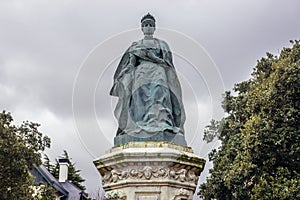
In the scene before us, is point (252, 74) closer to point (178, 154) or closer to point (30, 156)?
point (30, 156)

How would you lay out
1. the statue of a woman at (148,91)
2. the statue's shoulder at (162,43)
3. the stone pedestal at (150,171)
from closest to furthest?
the stone pedestal at (150,171), the statue of a woman at (148,91), the statue's shoulder at (162,43)

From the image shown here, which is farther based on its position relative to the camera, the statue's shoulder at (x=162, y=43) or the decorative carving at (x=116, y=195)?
the statue's shoulder at (x=162, y=43)

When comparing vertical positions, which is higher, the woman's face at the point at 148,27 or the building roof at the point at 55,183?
the building roof at the point at 55,183

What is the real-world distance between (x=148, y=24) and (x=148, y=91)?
1236 millimetres

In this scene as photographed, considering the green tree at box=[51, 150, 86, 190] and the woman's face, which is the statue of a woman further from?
the green tree at box=[51, 150, 86, 190]

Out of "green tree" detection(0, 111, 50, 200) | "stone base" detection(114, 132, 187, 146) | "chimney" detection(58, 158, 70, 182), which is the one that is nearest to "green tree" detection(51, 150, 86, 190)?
"chimney" detection(58, 158, 70, 182)

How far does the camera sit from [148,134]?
26.8 feet

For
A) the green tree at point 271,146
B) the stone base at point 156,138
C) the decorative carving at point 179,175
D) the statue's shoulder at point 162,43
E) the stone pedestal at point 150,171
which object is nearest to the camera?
the stone pedestal at point 150,171

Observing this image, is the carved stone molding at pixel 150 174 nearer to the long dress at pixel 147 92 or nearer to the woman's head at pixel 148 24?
the long dress at pixel 147 92

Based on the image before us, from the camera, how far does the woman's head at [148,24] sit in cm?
907

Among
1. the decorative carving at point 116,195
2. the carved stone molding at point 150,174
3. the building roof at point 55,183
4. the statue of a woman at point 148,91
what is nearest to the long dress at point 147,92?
the statue of a woman at point 148,91

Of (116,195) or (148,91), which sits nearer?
(116,195)

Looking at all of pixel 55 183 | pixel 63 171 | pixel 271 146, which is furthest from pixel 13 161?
pixel 63 171

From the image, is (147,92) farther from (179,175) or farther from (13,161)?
(13,161)
